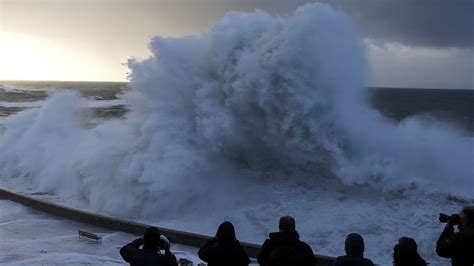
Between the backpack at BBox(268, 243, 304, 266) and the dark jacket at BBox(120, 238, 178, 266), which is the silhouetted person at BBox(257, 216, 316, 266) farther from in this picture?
the dark jacket at BBox(120, 238, 178, 266)

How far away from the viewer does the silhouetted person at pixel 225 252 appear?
4.07 meters

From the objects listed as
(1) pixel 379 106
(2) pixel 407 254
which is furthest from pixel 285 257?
(1) pixel 379 106

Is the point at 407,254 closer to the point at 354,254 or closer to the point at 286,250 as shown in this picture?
the point at 354,254

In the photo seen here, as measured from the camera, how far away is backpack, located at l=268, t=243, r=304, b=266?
12.6 ft

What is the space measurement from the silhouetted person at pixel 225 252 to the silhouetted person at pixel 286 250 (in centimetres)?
18

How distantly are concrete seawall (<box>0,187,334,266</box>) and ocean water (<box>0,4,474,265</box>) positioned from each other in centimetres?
104

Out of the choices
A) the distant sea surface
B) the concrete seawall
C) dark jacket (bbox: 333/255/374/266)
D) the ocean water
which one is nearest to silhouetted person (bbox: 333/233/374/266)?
dark jacket (bbox: 333/255/374/266)

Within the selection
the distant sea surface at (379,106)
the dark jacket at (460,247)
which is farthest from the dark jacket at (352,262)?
the distant sea surface at (379,106)

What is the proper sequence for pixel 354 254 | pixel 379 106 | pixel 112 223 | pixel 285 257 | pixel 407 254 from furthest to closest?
pixel 379 106 → pixel 112 223 → pixel 285 257 → pixel 354 254 → pixel 407 254

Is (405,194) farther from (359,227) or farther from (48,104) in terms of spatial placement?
(48,104)

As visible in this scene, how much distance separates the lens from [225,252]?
13.3 feet

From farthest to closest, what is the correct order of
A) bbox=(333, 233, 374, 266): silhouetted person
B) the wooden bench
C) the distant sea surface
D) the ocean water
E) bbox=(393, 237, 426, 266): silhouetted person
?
the distant sea surface → the ocean water → the wooden bench → bbox=(333, 233, 374, 266): silhouetted person → bbox=(393, 237, 426, 266): silhouetted person

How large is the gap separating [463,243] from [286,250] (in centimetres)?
135

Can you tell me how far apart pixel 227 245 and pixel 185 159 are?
27.9 ft
